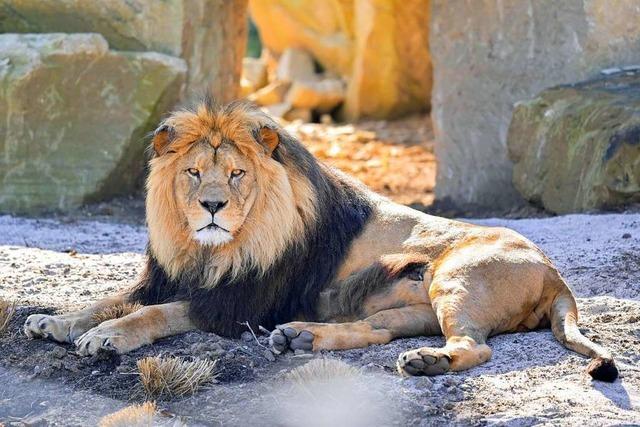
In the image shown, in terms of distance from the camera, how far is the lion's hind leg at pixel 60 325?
5.46 meters

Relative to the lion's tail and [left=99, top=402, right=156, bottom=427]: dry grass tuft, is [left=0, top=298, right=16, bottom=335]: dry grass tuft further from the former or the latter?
the lion's tail

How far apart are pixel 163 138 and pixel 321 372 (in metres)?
1.46

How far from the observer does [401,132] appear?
53.1 feet

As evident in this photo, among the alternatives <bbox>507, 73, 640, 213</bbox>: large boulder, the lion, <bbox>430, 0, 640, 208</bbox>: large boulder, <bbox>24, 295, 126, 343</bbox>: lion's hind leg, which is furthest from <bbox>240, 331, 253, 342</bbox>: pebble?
<bbox>430, 0, 640, 208</bbox>: large boulder

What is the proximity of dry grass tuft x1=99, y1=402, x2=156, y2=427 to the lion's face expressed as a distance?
3.65 feet

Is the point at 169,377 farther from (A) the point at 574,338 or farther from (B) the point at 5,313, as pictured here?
(A) the point at 574,338

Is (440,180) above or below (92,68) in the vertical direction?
below

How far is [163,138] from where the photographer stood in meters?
5.57

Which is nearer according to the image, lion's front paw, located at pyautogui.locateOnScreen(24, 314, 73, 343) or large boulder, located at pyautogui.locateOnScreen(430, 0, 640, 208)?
lion's front paw, located at pyautogui.locateOnScreen(24, 314, 73, 343)

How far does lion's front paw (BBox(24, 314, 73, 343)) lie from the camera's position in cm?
546

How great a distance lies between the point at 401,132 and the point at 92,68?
282 inches

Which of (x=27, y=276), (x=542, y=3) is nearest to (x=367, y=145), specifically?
(x=542, y=3)

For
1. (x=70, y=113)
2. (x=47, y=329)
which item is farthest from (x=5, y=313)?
(x=70, y=113)

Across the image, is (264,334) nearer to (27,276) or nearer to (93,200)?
(27,276)
